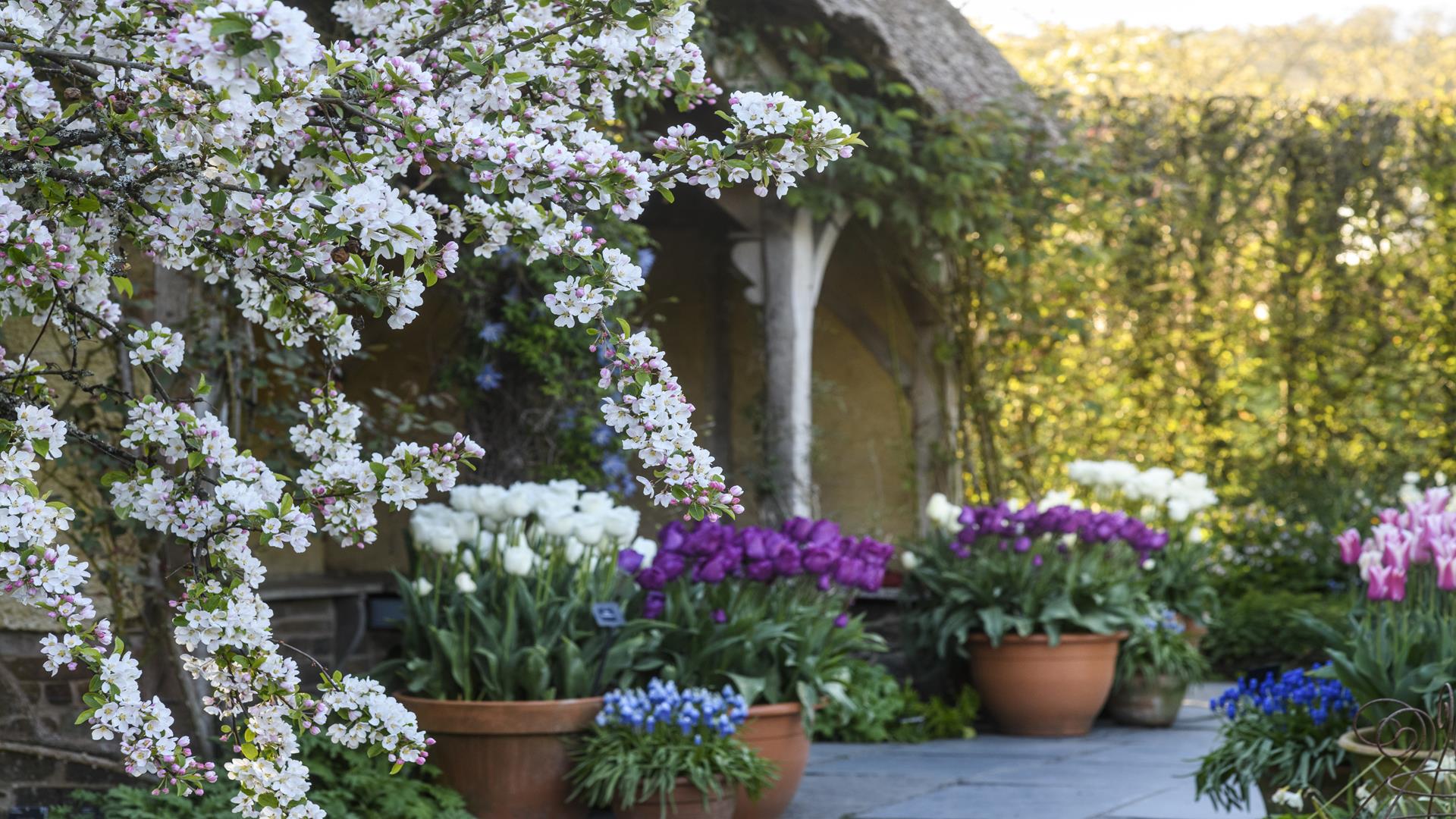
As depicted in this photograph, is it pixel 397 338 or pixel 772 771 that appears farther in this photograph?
pixel 397 338

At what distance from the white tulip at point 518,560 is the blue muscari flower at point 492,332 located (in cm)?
146

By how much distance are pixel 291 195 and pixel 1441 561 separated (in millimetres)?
2544

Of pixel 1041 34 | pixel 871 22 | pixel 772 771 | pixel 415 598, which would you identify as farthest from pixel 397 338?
pixel 1041 34

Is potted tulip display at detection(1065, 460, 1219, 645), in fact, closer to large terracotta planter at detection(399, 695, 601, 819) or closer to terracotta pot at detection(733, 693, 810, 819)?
terracotta pot at detection(733, 693, 810, 819)

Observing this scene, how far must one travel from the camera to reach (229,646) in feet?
7.41

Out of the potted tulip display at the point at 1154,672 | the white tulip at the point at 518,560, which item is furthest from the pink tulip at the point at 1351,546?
the potted tulip display at the point at 1154,672

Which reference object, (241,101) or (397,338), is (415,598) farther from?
(397,338)

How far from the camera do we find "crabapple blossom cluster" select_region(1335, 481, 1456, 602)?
11.1 ft

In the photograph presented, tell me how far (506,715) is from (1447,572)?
2228 millimetres

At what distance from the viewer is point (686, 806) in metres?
3.89

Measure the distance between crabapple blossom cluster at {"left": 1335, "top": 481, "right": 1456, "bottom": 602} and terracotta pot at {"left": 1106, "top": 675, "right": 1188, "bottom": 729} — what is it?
2.46 m

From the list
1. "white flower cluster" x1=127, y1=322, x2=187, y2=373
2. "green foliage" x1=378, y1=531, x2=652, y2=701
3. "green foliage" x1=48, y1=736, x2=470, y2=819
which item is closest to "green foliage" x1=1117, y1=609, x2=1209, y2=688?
"green foliage" x1=378, y1=531, x2=652, y2=701

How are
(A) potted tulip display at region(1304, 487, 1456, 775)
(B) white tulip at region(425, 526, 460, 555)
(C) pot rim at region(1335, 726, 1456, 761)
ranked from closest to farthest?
(C) pot rim at region(1335, 726, 1456, 761) < (A) potted tulip display at region(1304, 487, 1456, 775) < (B) white tulip at region(425, 526, 460, 555)

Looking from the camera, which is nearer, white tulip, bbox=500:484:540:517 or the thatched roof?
white tulip, bbox=500:484:540:517
